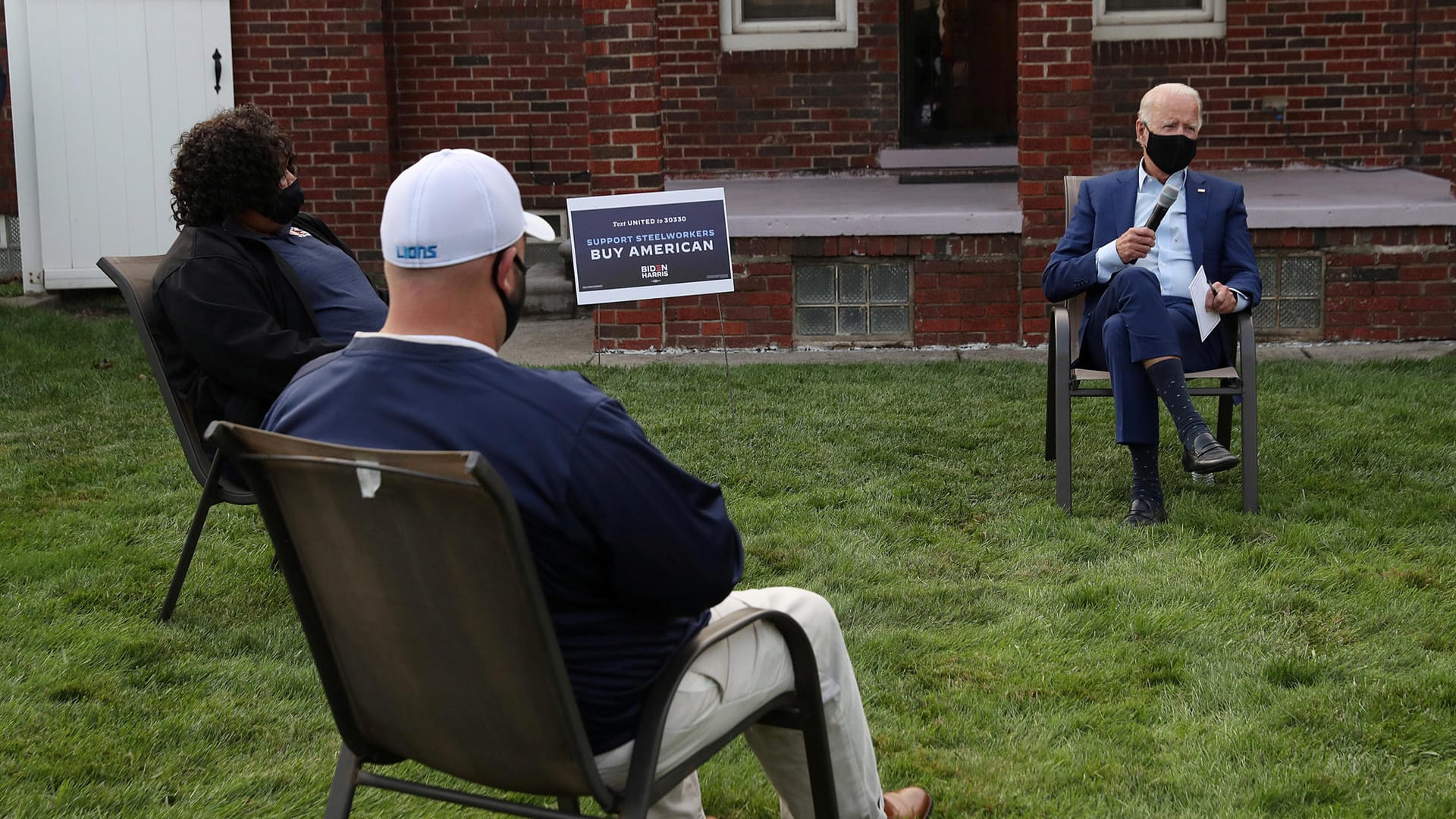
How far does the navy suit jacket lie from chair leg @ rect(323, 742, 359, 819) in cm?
349

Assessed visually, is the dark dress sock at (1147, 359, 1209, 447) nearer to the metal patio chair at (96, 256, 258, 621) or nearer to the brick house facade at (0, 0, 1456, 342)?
the metal patio chair at (96, 256, 258, 621)

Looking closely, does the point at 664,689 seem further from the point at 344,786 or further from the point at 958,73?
the point at 958,73

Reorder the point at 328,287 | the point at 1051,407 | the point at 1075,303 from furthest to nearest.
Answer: the point at 1051,407 → the point at 1075,303 → the point at 328,287

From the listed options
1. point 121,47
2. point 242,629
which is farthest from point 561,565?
point 121,47

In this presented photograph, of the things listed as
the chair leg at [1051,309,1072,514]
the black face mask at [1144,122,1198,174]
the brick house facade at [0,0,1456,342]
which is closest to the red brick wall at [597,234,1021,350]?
the brick house facade at [0,0,1456,342]

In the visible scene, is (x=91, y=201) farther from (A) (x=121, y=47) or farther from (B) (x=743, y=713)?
(B) (x=743, y=713)

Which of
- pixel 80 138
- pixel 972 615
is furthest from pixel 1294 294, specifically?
pixel 80 138

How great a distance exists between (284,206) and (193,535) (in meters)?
0.96

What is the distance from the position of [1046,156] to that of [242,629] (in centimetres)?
538

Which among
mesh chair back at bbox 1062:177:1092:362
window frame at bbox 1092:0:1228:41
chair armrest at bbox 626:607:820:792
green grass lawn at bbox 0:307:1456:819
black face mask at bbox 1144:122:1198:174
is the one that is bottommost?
green grass lawn at bbox 0:307:1456:819

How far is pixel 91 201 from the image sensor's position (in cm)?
996

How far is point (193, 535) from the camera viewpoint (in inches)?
162

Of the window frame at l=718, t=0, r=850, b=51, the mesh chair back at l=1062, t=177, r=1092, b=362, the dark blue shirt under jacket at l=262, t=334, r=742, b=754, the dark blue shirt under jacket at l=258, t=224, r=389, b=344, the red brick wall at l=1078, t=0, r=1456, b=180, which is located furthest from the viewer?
the window frame at l=718, t=0, r=850, b=51

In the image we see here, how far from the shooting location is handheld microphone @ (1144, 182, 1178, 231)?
189 inches
